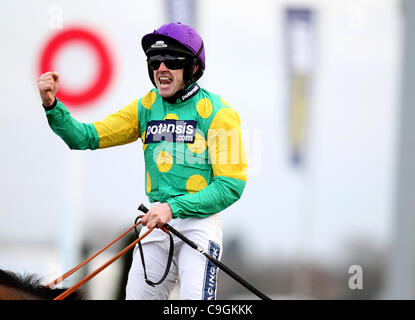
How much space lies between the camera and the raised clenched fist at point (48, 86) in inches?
126

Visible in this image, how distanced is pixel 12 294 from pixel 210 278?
0.99m

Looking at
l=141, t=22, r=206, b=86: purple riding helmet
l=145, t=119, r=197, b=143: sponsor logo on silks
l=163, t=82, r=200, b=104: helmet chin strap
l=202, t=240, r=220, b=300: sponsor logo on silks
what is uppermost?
l=141, t=22, r=206, b=86: purple riding helmet

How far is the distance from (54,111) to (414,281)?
444cm

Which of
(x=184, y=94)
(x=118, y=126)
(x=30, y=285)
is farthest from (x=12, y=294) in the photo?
(x=184, y=94)

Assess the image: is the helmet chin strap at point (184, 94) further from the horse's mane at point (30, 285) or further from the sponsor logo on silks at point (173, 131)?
the horse's mane at point (30, 285)

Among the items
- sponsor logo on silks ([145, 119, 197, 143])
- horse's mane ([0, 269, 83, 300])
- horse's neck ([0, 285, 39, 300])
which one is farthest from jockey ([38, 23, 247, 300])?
horse's neck ([0, 285, 39, 300])

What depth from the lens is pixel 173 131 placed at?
10.9ft

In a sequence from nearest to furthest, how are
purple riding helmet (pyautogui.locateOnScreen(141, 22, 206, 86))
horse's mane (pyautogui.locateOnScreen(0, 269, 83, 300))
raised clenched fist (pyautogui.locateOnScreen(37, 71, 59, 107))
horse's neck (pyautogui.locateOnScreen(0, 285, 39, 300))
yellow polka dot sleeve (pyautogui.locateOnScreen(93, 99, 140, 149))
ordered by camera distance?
horse's neck (pyautogui.locateOnScreen(0, 285, 39, 300)) → horse's mane (pyautogui.locateOnScreen(0, 269, 83, 300)) → raised clenched fist (pyautogui.locateOnScreen(37, 71, 59, 107)) → purple riding helmet (pyautogui.locateOnScreen(141, 22, 206, 86)) → yellow polka dot sleeve (pyautogui.locateOnScreen(93, 99, 140, 149))

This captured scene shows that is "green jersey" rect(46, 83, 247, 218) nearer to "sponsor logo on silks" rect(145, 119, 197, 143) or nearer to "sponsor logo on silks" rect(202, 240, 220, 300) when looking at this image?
"sponsor logo on silks" rect(145, 119, 197, 143)

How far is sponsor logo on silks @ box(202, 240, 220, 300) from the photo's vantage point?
3.24 meters

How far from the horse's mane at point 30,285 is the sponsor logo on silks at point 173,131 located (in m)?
0.88

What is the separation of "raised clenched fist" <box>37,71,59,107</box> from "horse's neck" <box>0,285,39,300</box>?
96 centimetres

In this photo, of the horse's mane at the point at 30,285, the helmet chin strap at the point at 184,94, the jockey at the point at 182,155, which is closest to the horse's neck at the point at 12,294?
the horse's mane at the point at 30,285

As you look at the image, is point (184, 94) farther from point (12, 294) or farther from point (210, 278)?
point (12, 294)
